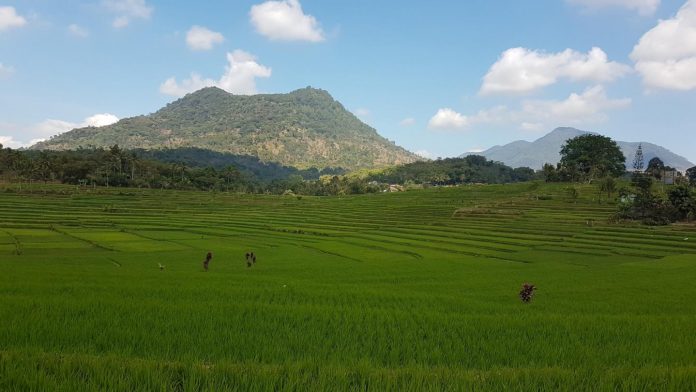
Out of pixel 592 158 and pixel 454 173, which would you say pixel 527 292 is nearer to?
pixel 592 158

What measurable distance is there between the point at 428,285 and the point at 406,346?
9.91 metres

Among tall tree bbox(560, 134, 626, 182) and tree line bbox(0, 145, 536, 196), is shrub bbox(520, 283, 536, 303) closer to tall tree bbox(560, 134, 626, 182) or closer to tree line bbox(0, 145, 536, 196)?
tree line bbox(0, 145, 536, 196)

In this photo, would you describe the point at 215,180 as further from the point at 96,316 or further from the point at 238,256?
the point at 96,316

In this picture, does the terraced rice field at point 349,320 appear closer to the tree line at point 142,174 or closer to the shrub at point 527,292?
the shrub at point 527,292

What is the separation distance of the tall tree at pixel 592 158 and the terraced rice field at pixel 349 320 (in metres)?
75.7

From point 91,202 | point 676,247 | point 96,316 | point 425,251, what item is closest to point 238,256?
point 425,251

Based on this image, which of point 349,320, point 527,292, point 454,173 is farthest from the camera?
point 454,173

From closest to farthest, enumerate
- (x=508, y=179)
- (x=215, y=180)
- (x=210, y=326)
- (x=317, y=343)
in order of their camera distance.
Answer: (x=317, y=343), (x=210, y=326), (x=215, y=180), (x=508, y=179)

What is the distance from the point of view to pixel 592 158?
101 meters

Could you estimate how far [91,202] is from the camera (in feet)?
195

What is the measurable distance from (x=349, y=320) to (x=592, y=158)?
4275 inches

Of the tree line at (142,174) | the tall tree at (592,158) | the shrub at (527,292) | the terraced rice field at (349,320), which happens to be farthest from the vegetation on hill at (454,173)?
the shrub at (527,292)

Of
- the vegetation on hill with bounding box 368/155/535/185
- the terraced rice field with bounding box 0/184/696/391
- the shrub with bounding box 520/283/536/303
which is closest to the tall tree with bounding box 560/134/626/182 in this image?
the vegetation on hill with bounding box 368/155/535/185

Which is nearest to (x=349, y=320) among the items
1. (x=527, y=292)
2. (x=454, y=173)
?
(x=527, y=292)
